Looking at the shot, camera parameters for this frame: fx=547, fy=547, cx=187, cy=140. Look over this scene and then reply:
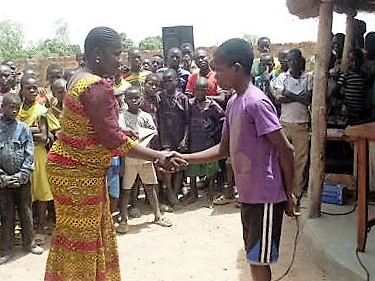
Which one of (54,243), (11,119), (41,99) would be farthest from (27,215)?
(54,243)

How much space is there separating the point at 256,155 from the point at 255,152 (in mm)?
17

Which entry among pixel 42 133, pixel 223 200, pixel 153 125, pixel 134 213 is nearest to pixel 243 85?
pixel 42 133

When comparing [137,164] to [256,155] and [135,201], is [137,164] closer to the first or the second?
[135,201]

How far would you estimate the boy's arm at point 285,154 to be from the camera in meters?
2.96

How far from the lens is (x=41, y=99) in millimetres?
6199

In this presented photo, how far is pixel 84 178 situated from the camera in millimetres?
3102

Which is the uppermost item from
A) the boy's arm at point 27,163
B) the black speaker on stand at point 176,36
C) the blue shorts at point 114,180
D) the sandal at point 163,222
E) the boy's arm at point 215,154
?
the black speaker on stand at point 176,36

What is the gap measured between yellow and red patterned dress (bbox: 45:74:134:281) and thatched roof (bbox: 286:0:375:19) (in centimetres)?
330

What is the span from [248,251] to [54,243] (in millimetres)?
1144

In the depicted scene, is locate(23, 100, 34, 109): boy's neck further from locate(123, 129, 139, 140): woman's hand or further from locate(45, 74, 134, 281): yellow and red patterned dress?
locate(45, 74, 134, 281): yellow and red patterned dress

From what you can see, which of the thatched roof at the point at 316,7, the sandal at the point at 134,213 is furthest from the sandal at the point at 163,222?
the thatched roof at the point at 316,7

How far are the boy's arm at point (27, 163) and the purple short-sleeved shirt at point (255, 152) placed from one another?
2.61 metres

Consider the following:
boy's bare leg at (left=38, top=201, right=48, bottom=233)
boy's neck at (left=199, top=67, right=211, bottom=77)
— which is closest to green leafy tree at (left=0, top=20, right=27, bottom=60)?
boy's neck at (left=199, top=67, right=211, bottom=77)

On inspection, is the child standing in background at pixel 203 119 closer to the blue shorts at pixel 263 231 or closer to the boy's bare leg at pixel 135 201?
the boy's bare leg at pixel 135 201
